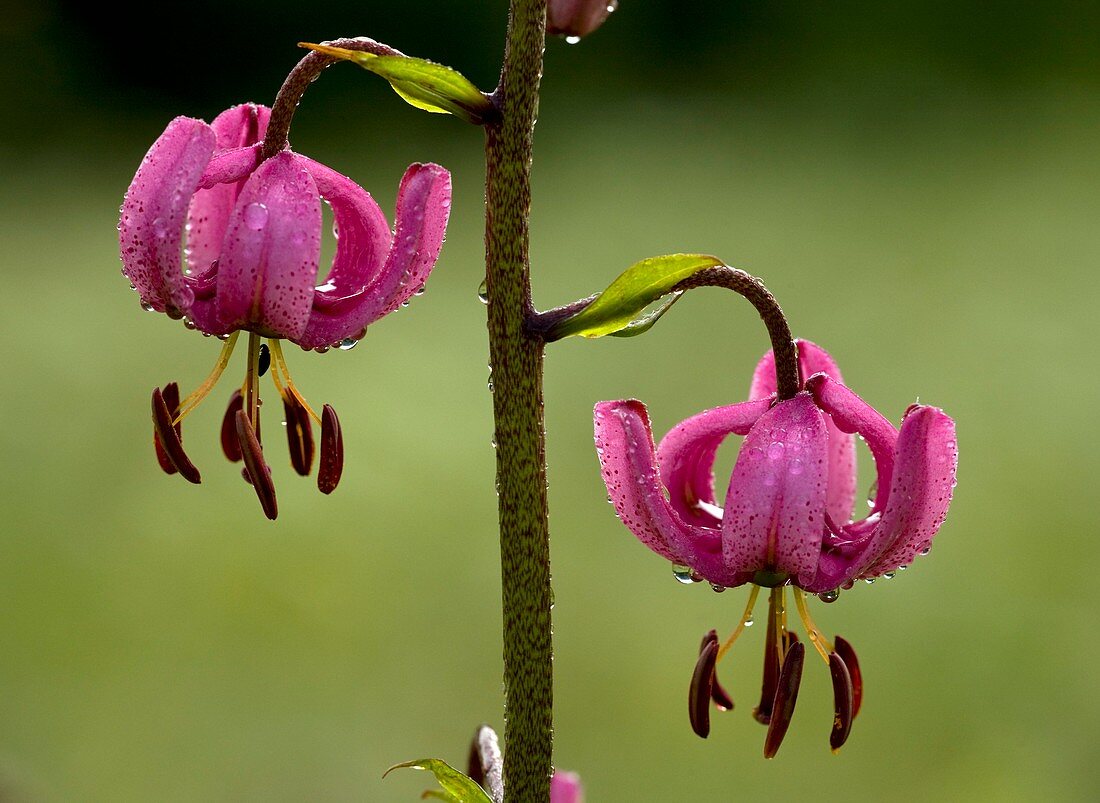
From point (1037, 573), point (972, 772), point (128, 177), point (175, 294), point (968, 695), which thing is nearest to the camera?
point (175, 294)

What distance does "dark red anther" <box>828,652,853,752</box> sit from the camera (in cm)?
59

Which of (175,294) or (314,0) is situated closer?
(175,294)

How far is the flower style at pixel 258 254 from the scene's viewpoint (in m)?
0.56

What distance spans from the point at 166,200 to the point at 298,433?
5.2 inches

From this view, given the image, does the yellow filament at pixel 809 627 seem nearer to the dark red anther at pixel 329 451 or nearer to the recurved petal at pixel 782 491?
the recurved petal at pixel 782 491

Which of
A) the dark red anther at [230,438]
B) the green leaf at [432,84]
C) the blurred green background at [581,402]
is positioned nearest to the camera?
the green leaf at [432,84]

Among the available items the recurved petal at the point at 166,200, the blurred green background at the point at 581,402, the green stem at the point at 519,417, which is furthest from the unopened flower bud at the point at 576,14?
the blurred green background at the point at 581,402

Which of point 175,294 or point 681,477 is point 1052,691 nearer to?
point 681,477

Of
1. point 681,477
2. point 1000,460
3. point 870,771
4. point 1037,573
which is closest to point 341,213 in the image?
point 681,477

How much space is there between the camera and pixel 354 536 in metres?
2.51

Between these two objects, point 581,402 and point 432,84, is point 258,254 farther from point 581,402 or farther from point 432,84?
point 581,402

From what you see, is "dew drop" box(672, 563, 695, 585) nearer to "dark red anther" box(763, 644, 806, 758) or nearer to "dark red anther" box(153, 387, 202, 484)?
"dark red anther" box(763, 644, 806, 758)

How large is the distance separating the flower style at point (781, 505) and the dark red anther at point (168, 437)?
0.58 feet

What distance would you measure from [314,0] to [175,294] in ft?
14.4
